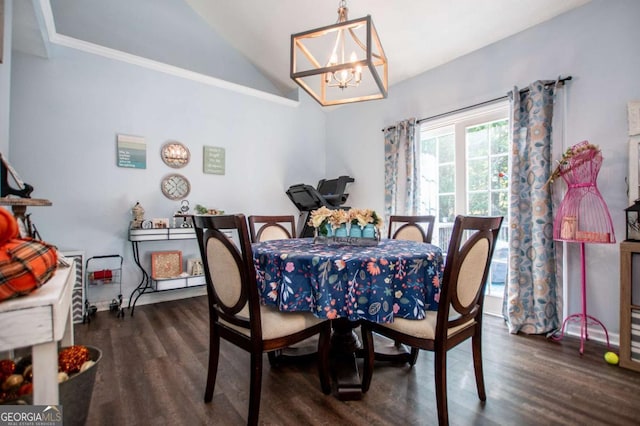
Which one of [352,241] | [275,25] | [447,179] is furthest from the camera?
[275,25]

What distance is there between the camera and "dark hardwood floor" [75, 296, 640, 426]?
1.42 m

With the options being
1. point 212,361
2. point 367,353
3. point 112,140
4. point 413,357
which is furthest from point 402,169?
point 112,140

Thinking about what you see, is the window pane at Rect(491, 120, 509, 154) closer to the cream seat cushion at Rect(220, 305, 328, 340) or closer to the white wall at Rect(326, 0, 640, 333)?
the white wall at Rect(326, 0, 640, 333)

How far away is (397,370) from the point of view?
187 cm

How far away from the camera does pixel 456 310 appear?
1359mm

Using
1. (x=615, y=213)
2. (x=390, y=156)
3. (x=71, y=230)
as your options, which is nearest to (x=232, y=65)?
(x=390, y=156)

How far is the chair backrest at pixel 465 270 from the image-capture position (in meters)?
1.25

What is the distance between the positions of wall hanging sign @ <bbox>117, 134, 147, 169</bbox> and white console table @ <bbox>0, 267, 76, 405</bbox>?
2959 millimetres

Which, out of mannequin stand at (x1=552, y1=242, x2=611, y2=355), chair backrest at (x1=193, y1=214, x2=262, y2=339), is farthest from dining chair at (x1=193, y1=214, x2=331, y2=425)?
mannequin stand at (x1=552, y1=242, x2=611, y2=355)

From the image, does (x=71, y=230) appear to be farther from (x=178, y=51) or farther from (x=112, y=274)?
(x=178, y=51)

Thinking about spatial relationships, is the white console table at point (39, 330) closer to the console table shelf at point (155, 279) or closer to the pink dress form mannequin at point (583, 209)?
the console table shelf at point (155, 279)

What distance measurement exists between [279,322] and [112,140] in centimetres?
306

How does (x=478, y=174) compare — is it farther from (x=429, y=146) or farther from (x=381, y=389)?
(x=381, y=389)

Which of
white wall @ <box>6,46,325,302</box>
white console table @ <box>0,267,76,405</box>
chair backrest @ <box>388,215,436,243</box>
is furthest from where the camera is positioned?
white wall @ <box>6,46,325,302</box>
